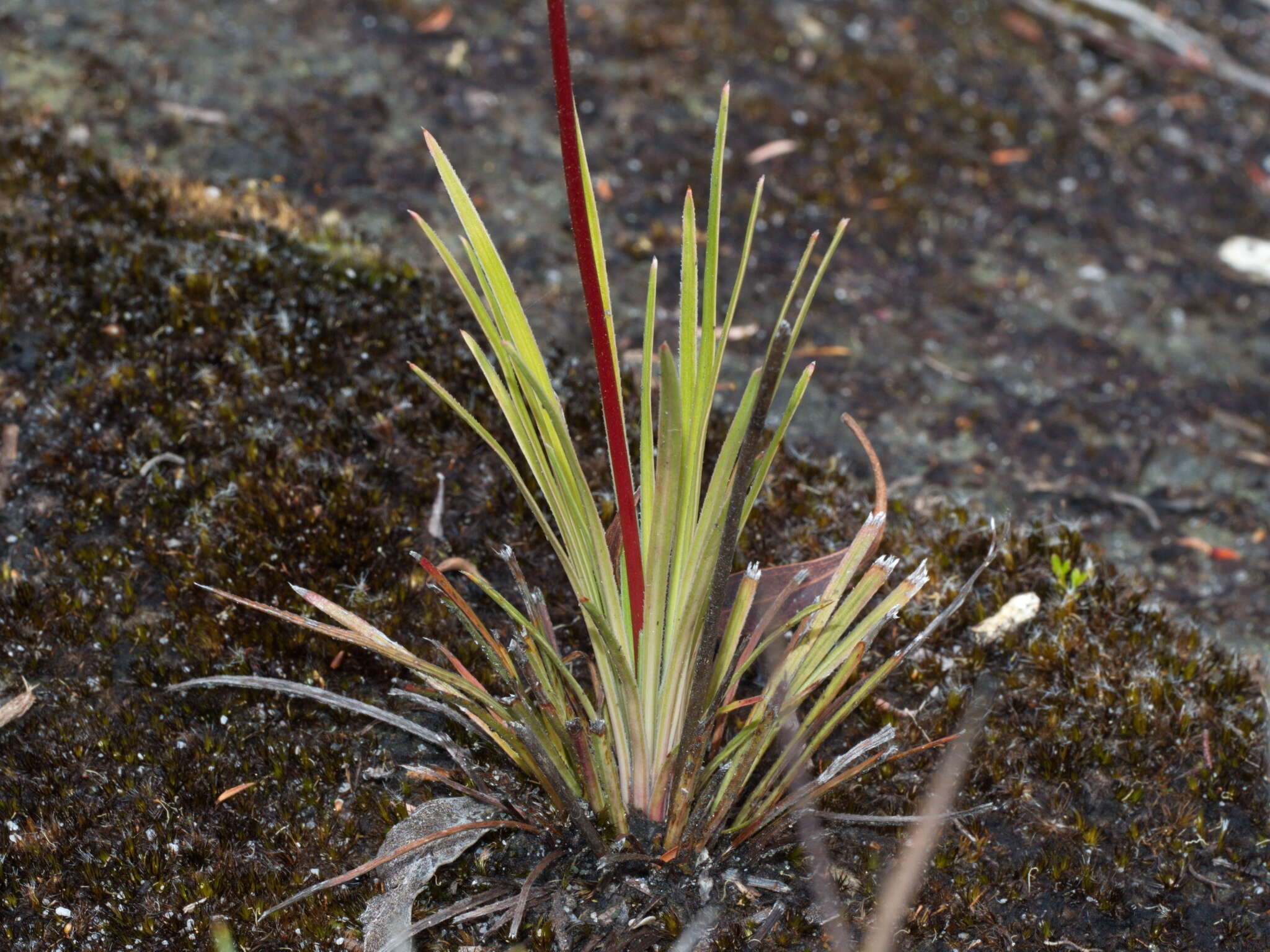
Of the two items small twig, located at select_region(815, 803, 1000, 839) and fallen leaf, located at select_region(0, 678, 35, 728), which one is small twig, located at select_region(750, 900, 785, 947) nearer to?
small twig, located at select_region(815, 803, 1000, 839)

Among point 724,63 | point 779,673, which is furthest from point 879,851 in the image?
point 724,63

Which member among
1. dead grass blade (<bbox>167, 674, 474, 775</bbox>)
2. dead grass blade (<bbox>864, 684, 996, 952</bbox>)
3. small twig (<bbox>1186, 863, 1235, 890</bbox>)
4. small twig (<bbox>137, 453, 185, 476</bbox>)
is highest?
small twig (<bbox>137, 453, 185, 476</bbox>)

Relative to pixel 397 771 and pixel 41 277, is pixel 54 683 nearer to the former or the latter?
pixel 397 771

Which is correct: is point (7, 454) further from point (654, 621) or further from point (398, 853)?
point (654, 621)

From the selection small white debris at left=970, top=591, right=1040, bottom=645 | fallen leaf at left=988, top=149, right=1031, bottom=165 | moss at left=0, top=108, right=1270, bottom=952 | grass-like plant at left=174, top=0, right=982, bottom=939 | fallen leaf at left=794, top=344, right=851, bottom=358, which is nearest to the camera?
grass-like plant at left=174, top=0, right=982, bottom=939

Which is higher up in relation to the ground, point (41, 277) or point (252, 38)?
point (252, 38)

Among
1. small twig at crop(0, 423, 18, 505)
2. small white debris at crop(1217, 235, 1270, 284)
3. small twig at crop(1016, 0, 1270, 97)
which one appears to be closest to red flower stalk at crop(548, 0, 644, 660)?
small twig at crop(0, 423, 18, 505)

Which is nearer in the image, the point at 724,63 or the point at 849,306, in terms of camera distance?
the point at 849,306
